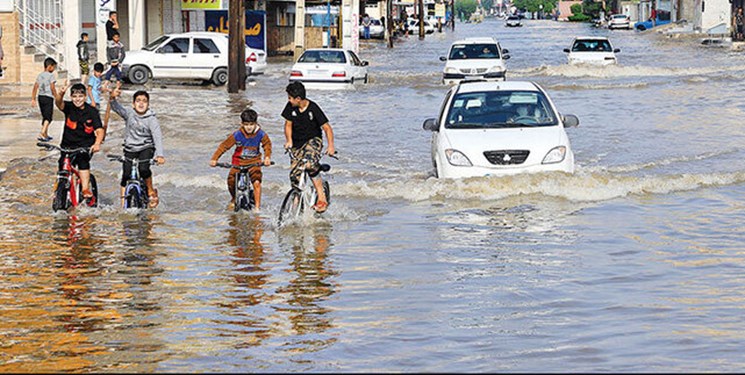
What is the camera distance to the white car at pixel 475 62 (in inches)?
1496

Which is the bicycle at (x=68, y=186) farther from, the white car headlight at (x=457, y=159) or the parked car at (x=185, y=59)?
the parked car at (x=185, y=59)

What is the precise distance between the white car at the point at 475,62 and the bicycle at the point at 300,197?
78.6 ft

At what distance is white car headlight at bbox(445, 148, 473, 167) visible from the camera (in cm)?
1645

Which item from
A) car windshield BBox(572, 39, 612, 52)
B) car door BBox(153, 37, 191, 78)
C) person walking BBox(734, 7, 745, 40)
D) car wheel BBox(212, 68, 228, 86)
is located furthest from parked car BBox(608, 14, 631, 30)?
car door BBox(153, 37, 191, 78)

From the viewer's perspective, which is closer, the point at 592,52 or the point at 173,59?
the point at 173,59

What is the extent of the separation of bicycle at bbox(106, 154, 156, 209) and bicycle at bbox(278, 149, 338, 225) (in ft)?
5.31

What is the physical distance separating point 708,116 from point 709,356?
23.6 metres

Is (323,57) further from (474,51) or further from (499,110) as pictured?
(499,110)

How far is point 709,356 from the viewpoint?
340 inches

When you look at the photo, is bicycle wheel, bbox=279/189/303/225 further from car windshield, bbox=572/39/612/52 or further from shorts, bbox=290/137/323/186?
car windshield, bbox=572/39/612/52

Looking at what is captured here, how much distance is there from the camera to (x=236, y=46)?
37.0m

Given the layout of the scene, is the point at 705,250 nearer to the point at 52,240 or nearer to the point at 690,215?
the point at 690,215

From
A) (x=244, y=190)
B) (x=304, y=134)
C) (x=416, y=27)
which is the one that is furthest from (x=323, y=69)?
(x=416, y=27)

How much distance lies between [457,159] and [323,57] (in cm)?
2362
